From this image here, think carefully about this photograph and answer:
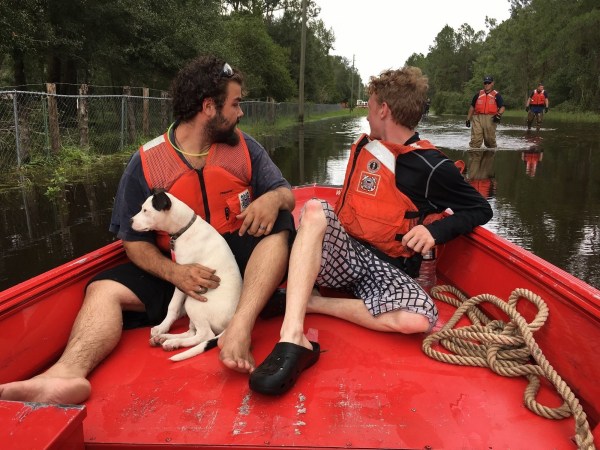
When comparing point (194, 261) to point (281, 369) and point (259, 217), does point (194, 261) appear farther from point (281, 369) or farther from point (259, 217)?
point (281, 369)

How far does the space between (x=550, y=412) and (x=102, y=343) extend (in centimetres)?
204

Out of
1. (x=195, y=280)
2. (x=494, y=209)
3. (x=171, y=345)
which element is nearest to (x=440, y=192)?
(x=195, y=280)

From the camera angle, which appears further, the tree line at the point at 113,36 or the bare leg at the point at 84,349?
the tree line at the point at 113,36

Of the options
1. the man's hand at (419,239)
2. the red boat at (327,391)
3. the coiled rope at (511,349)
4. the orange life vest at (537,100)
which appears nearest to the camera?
the red boat at (327,391)

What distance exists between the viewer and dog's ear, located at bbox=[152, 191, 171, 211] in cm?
257

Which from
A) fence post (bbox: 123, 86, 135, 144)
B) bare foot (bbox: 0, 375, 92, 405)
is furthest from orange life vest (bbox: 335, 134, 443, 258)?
fence post (bbox: 123, 86, 135, 144)

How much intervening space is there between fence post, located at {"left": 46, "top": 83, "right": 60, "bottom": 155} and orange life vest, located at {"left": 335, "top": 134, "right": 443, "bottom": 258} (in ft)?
31.0

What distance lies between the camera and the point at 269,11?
48.2 metres

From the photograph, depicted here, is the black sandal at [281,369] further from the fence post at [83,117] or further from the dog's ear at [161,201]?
the fence post at [83,117]

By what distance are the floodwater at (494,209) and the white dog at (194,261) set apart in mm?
2643

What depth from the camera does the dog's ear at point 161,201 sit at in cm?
257

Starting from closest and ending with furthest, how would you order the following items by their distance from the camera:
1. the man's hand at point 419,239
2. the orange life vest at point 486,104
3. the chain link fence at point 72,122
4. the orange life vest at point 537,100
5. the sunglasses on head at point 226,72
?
the man's hand at point 419,239 → the sunglasses on head at point 226,72 → the chain link fence at point 72,122 → the orange life vest at point 486,104 → the orange life vest at point 537,100

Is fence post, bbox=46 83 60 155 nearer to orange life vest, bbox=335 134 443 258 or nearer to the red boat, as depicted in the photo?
the red boat

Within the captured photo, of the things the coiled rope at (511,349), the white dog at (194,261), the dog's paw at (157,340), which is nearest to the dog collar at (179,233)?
the white dog at (194,261)
